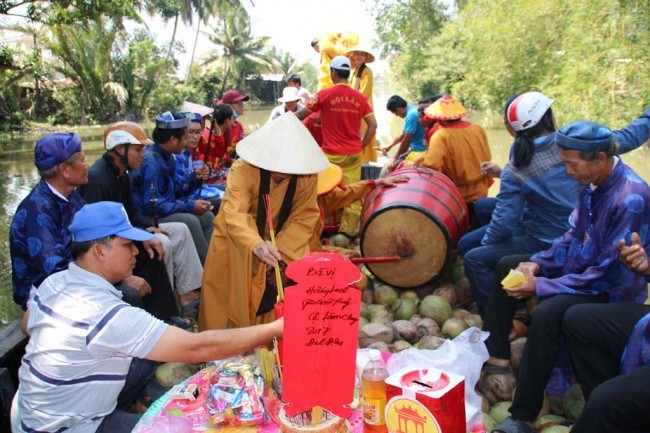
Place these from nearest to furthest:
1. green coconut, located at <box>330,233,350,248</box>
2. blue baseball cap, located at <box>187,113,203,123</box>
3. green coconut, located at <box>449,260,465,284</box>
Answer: green coconut, located at <box>449,260,465,284</box> < blue baseball cap, located at <box>187,113,203,123</box> < green coconut, located at <box>330,233,350,248</box>

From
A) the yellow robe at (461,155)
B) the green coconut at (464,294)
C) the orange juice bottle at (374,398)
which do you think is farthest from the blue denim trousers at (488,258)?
the orange juice bottle at (374,398)

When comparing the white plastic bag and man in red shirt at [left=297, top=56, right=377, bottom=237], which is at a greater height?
man in red shirt at [left=297, top=56, right=377, bottom=237]

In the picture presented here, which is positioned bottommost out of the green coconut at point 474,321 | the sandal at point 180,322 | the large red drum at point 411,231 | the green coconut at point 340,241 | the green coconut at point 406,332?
the sandal at point 180,322

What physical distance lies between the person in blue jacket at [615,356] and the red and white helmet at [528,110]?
1026 mm

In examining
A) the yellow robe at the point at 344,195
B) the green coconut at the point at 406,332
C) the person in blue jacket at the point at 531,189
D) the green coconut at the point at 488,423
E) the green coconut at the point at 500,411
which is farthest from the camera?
the yellow robe at the point at 344,195

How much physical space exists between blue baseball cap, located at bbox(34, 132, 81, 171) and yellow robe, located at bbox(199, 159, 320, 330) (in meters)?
0.91

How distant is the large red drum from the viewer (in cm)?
389

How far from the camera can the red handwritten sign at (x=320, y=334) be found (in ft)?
4.98

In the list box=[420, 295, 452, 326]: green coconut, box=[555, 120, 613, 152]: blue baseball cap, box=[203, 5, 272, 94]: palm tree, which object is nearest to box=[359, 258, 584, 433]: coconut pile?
box=[420, 295, 452, 326]: green coconut

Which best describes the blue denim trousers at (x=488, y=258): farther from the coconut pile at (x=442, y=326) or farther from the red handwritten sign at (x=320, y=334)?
the red handwritten sign at (x=320, y=334)

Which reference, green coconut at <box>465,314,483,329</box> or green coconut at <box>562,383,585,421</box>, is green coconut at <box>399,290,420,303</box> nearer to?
green coconut at <box>465,314,483,329</box>

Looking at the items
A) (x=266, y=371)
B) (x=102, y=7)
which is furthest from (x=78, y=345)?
(x=102, y=7)

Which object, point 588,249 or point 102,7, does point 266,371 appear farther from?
point 102,7

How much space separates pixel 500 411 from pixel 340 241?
2.76m
